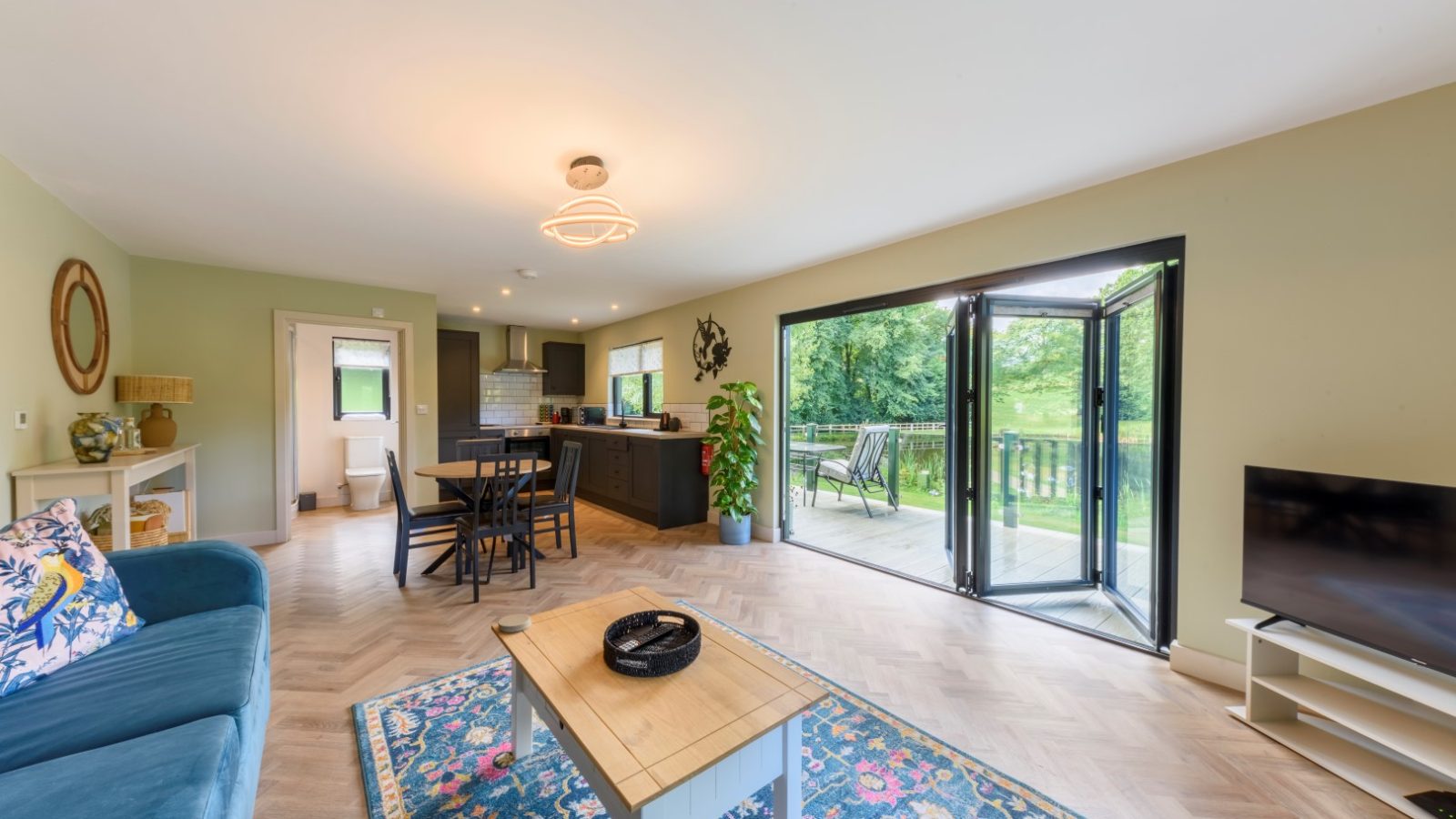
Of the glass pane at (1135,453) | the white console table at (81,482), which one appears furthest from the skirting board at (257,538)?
the glass pane at (1135,453)

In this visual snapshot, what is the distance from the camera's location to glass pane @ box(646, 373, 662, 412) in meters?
6.22

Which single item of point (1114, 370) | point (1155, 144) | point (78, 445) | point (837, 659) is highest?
point (1155, 144)

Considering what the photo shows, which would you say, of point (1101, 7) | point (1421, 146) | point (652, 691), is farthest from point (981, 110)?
point (652, 691)

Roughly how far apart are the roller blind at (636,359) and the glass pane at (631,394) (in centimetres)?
10

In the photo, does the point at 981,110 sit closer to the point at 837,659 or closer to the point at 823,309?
the point at 823,309

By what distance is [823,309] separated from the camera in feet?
13.4

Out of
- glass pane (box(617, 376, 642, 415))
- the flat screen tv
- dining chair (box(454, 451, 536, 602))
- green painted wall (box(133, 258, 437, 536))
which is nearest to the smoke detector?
dining chair (box(454, 451, 536, 602))

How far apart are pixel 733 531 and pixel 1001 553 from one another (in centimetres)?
208

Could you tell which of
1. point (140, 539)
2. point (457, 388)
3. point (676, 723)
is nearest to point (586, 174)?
point (676, 723)

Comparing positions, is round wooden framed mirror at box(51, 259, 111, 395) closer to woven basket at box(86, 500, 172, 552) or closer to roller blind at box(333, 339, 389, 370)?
woven basket at box(86, 500, 172, 552)

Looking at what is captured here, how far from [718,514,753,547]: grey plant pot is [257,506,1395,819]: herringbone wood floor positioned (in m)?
0.34

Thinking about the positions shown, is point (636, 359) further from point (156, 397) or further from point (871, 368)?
point (156, 397)

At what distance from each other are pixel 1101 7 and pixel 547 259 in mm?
3578

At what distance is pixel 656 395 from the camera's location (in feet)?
20.7
